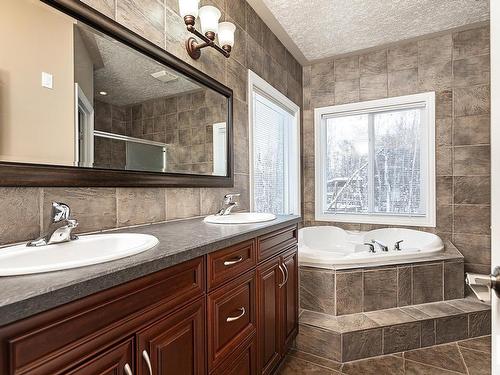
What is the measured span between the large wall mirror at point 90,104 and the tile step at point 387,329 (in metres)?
1.40

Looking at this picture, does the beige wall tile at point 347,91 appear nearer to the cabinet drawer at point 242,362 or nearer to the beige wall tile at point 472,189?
the beige wall tile at point 472,189

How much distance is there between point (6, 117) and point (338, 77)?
344cm

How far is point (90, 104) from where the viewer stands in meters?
1.20

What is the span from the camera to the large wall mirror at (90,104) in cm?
95

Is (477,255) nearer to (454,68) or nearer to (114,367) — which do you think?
(454,68)

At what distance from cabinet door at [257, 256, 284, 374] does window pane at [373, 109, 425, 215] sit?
223cm

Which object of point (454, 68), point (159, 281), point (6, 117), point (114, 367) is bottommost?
point (114, 367)

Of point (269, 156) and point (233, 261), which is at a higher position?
point (269, 156)

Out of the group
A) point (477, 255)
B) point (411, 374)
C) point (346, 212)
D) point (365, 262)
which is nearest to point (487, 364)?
point (411, 374)

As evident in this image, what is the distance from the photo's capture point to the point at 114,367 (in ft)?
2.32

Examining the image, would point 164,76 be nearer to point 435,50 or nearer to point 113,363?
point 113,363

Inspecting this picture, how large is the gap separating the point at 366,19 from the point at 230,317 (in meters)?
2.80

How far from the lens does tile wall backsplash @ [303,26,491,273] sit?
2906mm

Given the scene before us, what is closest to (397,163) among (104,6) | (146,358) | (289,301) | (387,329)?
(387,329)
